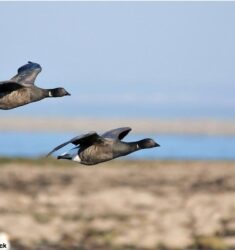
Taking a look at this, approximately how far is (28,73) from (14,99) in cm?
171

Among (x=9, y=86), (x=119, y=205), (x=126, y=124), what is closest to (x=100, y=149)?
(x=9, y=86)

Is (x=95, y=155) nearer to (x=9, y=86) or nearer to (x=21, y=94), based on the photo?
(x=21, y=94)

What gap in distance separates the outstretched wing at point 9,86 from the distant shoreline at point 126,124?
62715 millimetres

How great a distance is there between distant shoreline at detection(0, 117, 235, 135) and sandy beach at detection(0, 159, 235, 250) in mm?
35761

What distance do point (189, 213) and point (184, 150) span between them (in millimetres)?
25152

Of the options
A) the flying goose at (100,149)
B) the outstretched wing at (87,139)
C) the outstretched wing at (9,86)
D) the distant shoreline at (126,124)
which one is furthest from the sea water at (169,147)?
the outstretched wing at (9,86)

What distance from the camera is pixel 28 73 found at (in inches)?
551

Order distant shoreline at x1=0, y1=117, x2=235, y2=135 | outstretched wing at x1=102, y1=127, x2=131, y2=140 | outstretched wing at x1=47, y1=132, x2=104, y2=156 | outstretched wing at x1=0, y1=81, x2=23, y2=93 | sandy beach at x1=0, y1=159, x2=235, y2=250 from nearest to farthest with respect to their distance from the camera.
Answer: outstretched wing at x1=47, y1=132, x2=104, y2=156
outstretched wing at x1=0, y1=81, x2=23, y2=93
outstretched wing at x1=102, y1=127, x2=131, y2=140
sandy beach at x1=0, y1=159, x2=235, y2=250
distant shoreline at x1=0, y1=117, x2=235, y2=135

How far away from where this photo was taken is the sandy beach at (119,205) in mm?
26234

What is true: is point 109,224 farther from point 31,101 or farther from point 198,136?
point 198,136

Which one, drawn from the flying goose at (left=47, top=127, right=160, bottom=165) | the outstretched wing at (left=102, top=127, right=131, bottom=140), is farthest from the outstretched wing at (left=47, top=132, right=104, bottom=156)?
the outstretched wing at (left=102, top=127, right=131, bottom=140)

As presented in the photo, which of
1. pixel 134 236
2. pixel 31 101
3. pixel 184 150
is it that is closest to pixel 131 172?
pixel 134 236

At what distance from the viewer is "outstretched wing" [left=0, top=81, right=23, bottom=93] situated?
11883 mm

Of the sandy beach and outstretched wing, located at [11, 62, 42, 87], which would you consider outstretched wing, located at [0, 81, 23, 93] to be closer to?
outstretched wing, located at [11, 62, 42, 87]
